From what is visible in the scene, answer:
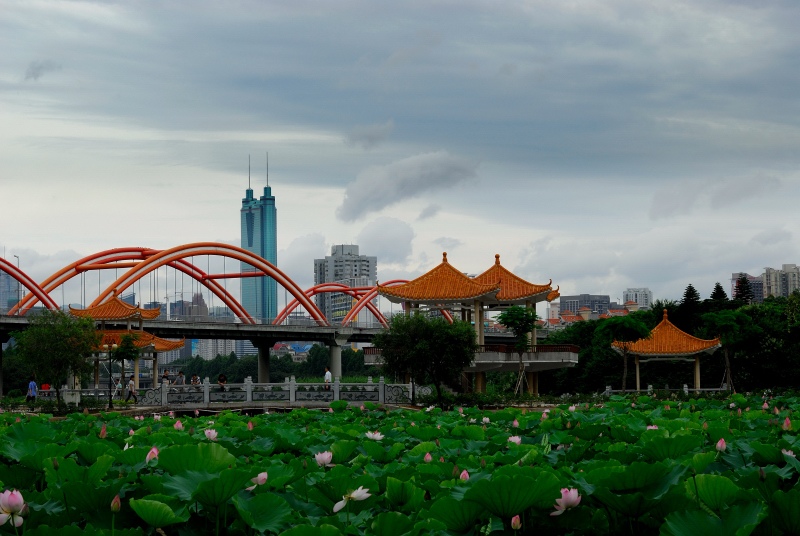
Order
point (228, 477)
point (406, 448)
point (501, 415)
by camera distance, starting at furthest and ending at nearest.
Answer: point (501, 415) < point (406, 448) < point (228, 477)

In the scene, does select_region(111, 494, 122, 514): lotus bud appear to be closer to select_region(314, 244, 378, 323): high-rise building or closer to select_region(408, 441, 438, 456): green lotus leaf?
select_region(408, 441, 438, 456): green lotus leaf

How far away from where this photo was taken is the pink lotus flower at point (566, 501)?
3.96m

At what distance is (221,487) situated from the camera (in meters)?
4.04

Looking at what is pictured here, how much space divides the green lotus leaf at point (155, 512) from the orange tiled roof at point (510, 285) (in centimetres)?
3688

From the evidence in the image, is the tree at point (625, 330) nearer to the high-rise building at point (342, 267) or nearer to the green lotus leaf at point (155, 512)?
the green lotus leaf at point (155, 512)

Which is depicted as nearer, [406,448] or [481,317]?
[406,448]

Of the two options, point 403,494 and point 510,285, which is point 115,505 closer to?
point 403,494

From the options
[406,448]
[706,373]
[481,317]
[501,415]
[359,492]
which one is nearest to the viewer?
[359,492]

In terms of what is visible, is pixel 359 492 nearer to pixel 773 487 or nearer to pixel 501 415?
pixel 773 487

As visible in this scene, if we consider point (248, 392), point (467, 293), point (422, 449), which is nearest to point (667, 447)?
point (422, 449)

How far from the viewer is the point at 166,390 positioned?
3519 centimetres

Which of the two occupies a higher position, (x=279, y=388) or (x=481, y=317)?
(x=481, y=317)

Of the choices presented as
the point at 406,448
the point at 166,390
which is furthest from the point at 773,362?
the point at 406,448

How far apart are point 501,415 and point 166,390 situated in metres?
26.5
